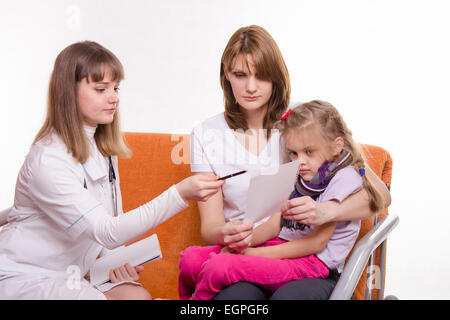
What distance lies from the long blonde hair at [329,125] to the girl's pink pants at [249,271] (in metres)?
0.28

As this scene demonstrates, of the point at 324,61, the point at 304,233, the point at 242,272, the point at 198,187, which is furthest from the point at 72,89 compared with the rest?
the point at 324,61

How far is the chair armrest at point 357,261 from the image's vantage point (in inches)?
45.4

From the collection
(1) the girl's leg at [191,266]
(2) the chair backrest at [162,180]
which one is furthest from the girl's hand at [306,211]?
(2) the chair backrest at [162,180]

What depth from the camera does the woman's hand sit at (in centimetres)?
129

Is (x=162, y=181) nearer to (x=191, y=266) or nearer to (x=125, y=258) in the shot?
(x=125, y=258)

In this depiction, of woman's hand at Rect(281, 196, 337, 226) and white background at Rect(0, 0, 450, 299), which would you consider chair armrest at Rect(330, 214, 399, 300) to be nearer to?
woman's hand at Rect(281, 196, 337, 226)

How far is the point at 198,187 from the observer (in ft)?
3.99

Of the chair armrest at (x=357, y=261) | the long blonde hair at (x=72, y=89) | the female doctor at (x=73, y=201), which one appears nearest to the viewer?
the chair armrest at (x=357, y=261)

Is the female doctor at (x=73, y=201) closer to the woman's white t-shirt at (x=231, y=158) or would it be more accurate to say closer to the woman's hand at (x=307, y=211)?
the woman's hand at (x=307, y=211)

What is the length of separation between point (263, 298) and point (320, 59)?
142 cm

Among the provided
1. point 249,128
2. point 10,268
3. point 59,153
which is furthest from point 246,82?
point 10,268

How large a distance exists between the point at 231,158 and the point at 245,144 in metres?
0.07

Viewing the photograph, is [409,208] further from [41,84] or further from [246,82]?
[41,84]

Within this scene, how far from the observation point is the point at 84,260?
151cm
